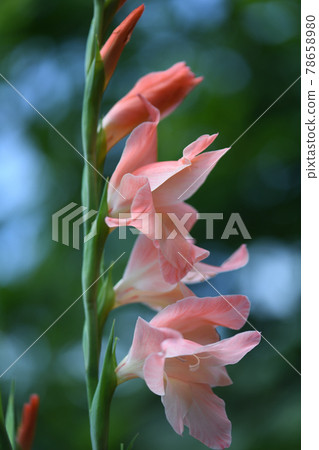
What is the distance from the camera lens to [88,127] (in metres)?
0.90

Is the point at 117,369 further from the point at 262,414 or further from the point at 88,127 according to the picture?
the point at 262,414

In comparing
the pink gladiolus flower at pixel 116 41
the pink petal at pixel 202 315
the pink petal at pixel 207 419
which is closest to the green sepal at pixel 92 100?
the pink gladiolus flower at pixel 116 41

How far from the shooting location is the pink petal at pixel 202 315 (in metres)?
0.75

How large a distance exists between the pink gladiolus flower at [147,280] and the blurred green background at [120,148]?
3.08ft

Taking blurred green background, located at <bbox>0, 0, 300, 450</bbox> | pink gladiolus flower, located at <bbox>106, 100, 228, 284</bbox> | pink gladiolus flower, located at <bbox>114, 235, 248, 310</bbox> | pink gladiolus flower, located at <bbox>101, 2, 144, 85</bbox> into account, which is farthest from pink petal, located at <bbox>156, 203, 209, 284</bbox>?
blurred green background, located at <bbox>0, 0, 300, 450</bbox>

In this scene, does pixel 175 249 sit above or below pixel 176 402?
above

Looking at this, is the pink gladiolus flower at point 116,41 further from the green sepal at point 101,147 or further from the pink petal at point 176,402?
the pink petal at point 176,402

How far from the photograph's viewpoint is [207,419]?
785mm

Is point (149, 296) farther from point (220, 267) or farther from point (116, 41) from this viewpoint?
point (116, 41)

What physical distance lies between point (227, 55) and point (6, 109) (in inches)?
34.3

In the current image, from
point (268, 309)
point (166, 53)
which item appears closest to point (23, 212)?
point (166, 53)

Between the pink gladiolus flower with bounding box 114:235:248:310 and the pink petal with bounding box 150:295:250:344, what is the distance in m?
0.11

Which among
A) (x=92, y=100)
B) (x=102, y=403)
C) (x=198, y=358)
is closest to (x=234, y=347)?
(x=198, y=358)

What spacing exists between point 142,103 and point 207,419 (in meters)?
0.49
